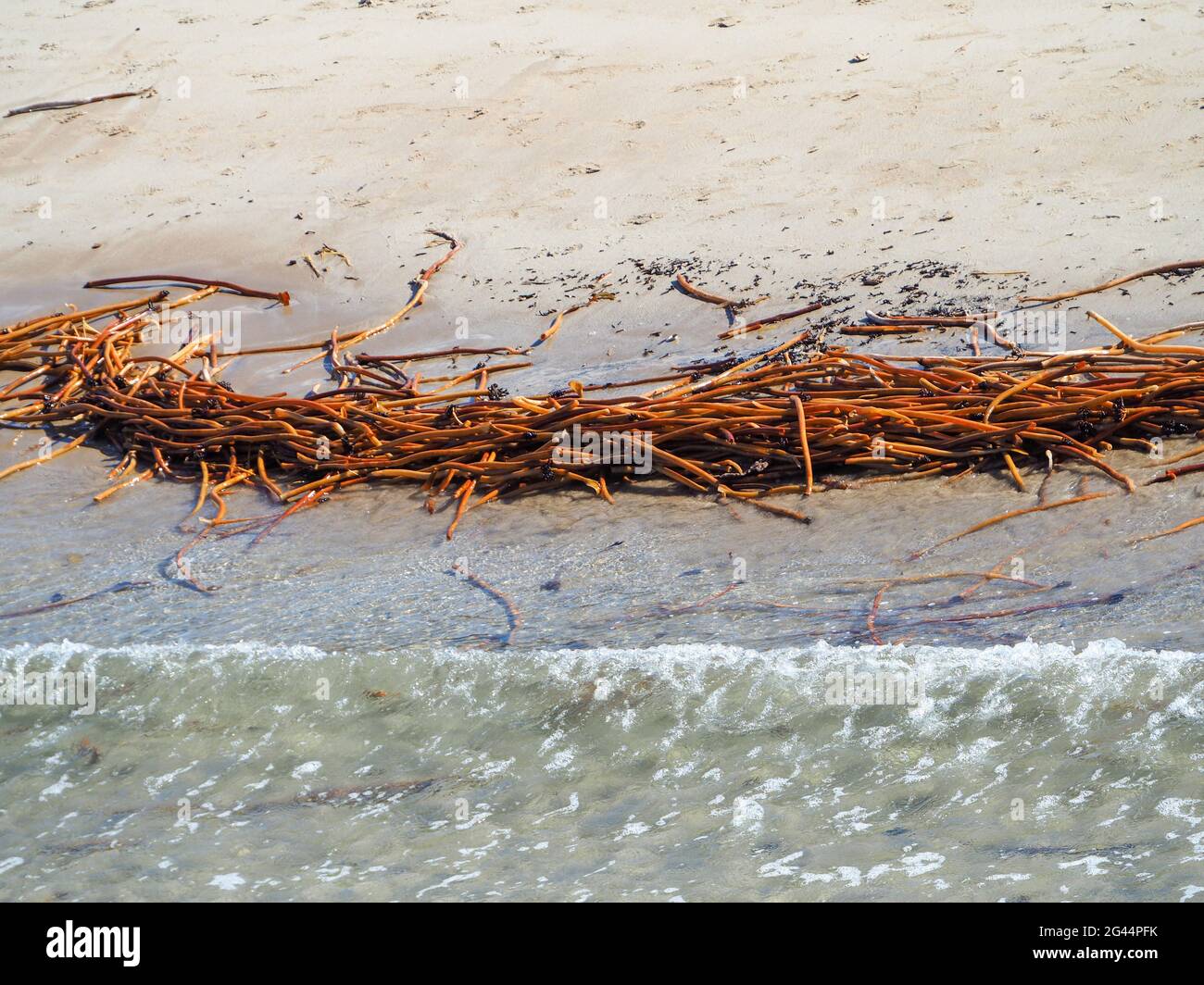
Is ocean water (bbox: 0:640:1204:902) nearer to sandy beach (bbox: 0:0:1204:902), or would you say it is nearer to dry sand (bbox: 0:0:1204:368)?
sandy beach (bbox: 0:0:1204:902)

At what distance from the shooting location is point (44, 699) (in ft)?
13.5

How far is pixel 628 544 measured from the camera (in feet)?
14.3

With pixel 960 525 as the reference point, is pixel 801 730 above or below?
below

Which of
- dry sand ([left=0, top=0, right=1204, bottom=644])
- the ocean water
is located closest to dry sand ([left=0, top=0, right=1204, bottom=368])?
dry sand ([left=0, top=0, right=1204, bottom=644])

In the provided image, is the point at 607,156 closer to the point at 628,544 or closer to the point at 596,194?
the point at 596,194

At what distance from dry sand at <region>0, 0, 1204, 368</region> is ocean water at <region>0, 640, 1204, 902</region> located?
7.48 feet

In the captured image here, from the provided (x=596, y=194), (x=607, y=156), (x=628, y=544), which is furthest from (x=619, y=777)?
(x=607, y=156)

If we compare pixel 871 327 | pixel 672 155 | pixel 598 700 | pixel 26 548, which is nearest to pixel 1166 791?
pixel 598 700

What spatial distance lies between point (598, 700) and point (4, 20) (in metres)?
8.66

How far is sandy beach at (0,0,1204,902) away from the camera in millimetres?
3234

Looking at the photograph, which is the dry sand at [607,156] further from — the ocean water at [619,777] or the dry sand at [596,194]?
the ocean water at [619,777]

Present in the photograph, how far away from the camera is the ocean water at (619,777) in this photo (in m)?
3.02

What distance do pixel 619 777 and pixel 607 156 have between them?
4.55 meters
